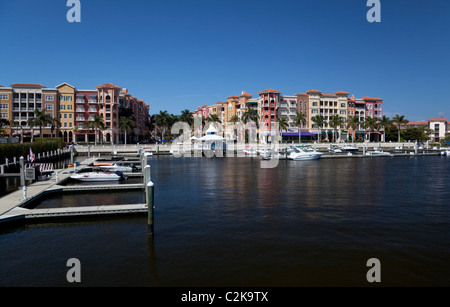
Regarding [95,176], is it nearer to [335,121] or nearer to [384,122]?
[335,121]

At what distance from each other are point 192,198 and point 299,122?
8828 centimetres

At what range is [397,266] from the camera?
1294cm

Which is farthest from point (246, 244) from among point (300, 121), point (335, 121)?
point (335, 121)

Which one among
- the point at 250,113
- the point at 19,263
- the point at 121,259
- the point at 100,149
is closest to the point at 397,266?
the point at 121,259

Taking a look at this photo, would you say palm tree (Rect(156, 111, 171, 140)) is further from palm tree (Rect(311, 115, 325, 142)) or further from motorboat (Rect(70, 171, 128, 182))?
motorboat (Rect(70, 171, 128, 182))

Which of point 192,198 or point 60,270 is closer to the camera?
point 60,270

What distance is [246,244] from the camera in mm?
15109

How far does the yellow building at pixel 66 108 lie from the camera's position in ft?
317

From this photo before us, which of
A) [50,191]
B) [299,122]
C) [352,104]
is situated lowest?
[50,191]

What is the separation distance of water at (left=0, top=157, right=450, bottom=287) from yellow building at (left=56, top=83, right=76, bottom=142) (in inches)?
3168

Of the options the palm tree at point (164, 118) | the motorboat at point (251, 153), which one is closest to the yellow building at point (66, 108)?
the palm tree at point (164, 118)

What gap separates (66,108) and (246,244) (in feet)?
315
